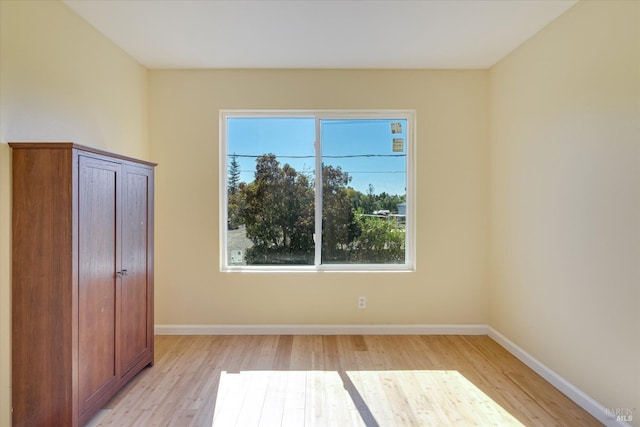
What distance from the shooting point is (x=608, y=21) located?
1.96 metres

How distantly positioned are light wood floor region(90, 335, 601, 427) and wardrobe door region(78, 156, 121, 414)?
28 centimetres

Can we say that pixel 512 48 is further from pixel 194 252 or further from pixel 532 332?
pixel 194 252

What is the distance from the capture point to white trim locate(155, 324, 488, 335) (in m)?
3.29

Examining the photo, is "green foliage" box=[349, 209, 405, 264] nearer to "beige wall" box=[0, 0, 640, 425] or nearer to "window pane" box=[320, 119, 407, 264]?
"window pane" box=[320, 119, 407, 264]

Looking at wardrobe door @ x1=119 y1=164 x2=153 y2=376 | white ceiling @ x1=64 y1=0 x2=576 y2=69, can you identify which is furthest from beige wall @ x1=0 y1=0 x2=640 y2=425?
wardrobe door @ x1=119 y1=164 x2=153 y2=376

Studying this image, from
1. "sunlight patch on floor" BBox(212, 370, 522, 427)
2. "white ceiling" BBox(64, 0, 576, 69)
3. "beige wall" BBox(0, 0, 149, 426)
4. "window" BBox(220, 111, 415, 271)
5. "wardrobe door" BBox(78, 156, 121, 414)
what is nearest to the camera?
"beige wall" BBox(0, 0, 149, 426)

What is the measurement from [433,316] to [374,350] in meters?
0.78

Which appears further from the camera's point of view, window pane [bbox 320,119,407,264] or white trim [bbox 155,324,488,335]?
window pane [bbox 320,119,407,264]

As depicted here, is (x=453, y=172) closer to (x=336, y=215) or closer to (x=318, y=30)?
(x=336, y=215)

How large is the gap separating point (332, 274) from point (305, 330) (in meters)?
0.63

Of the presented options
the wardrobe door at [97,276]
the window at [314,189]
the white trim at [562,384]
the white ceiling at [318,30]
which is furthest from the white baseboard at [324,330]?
the white ceiling at [318,30]

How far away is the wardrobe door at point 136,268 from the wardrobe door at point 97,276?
101mm

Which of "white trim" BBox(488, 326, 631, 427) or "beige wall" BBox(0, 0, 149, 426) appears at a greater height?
"beige wall" BBox(0, 0, 149, 426)

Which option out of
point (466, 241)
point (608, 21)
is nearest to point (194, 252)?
point (466, 241)
